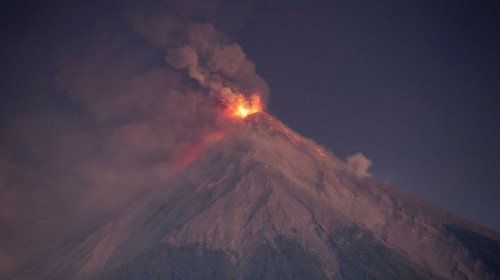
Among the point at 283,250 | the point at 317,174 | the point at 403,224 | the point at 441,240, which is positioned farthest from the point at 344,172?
the point at 283,250

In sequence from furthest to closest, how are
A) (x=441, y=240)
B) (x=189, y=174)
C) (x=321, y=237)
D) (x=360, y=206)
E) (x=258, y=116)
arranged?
1. (x=258, y=116)
2. (x=189, y=174)
3. (x=360, y=206)
4. (x=441, y=240)
5. (x=321, y=237)

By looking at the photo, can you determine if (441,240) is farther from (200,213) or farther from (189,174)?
(189,174)

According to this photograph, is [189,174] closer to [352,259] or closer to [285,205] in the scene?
[285,205]

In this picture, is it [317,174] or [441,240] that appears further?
[317,174]

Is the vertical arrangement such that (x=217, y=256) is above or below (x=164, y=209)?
below

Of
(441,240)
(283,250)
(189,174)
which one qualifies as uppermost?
(441,240)

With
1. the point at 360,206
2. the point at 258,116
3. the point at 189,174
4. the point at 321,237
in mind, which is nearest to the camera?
the point at 321,237

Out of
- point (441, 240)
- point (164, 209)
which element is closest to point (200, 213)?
point (164, 209)
